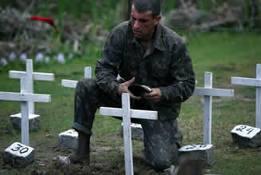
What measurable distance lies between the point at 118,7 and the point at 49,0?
5.10 feet

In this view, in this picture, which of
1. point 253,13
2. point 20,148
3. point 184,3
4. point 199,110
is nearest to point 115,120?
point 199,110

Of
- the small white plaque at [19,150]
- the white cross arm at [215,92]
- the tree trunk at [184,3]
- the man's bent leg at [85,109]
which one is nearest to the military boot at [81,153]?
the man's bent leg at [85,109]

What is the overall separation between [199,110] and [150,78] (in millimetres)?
2566

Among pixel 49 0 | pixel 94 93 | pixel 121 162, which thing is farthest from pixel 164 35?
pixel 49 0

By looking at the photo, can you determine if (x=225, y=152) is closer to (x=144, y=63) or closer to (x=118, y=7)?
(x=144, y=63)

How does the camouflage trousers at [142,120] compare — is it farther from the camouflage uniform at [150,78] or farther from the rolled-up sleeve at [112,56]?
the rolled-up sleeve at [112,56]

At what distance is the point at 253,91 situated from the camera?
9.22 metres

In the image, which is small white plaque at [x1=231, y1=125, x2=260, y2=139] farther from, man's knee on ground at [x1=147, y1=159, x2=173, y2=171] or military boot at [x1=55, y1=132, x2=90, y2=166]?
military boot at [x1=55, y1=132, x2=90, y2=166]

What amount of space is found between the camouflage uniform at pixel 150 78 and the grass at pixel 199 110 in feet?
1.83

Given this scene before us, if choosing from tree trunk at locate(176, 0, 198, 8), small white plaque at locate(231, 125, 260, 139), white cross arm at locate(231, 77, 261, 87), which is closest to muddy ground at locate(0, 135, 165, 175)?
small white plaque at locate(231, 125, 260, 139)

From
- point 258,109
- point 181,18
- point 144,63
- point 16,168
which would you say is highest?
point 181,18

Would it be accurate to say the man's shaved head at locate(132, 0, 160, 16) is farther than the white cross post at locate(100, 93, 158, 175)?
Yes

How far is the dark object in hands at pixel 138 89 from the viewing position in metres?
5.36

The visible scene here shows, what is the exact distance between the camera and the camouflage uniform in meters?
5.62
